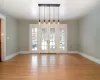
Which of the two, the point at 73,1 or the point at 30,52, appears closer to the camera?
the point at 73,1

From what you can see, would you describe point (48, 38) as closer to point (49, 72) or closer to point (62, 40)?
point (62, 40)

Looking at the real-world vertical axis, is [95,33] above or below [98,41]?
above

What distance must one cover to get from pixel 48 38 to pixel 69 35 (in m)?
1.60


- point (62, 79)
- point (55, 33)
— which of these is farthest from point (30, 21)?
point (62, 79)

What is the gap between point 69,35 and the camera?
898 cm

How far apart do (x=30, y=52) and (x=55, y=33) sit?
2363 millimetres

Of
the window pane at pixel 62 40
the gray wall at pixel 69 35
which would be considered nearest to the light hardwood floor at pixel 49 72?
the gray wall at pixel 69 35

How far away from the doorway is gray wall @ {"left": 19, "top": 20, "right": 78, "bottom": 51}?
298mm

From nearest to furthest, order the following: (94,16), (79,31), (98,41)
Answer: (98,41) < (94,16) < (79,31)

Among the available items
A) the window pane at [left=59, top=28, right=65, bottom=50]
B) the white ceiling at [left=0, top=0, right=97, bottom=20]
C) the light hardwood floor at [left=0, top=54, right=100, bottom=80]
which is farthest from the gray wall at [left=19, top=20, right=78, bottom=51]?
the light hardwood floor at [left=0, top=54, right=100, bottom=80]

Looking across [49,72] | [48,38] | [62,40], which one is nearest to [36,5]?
[49,72]

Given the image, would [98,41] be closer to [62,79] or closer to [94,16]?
[94,16]

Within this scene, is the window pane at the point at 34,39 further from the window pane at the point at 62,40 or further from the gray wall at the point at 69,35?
the window pane at the point at 62,40

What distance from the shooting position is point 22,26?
29.2 feet
